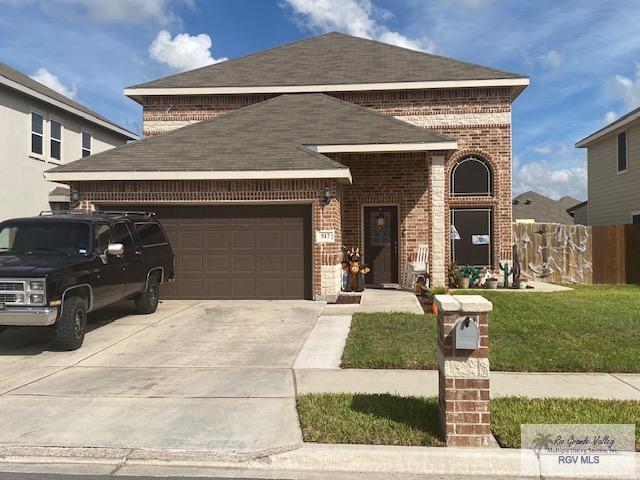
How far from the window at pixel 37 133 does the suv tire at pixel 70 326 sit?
45.7 ft

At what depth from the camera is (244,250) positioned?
41.6 ft

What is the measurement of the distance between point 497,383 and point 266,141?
9238mm

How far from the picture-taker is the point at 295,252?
12.6 m

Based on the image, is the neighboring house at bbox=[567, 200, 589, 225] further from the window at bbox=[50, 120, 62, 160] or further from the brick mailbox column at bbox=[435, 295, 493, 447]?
the brick mailbox column at bbox=[435, 295, 493, 447]

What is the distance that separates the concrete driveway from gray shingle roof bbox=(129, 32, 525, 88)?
385 inches

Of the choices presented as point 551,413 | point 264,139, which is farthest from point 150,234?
point 551,413

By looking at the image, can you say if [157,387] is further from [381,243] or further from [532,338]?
[381,243]

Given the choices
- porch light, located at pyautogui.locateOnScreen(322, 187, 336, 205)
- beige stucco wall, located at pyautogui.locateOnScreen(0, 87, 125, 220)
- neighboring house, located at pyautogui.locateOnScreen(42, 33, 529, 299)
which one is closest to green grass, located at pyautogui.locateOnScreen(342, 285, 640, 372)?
porch light, located at pyautogui.locateOnScreen(322, 187, 336, 205)

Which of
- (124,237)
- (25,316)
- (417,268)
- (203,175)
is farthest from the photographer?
(417,268)

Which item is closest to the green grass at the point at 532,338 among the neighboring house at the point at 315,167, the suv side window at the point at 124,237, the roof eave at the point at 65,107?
the neighboring house at the point at 315,167

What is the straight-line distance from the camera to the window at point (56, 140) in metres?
20.5

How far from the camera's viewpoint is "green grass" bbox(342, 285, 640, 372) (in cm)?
693

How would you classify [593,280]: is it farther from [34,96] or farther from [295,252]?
[34,96]

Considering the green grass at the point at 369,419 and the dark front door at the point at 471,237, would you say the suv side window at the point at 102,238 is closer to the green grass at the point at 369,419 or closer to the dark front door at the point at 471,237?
the green grass at the point at 369,419
